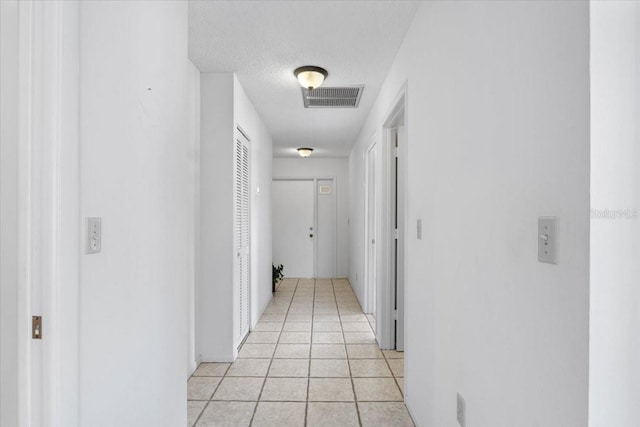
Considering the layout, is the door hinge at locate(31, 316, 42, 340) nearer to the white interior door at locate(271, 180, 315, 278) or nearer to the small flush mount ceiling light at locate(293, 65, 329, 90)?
the small flush mount ceiling light at locate(293, 65, 329, 90)

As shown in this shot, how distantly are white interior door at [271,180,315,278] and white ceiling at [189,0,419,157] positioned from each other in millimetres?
3381

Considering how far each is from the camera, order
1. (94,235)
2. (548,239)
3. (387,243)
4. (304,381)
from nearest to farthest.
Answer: (548,239), (94,235), (304,381), (387,243)

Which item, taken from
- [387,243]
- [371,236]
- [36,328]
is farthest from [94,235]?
[371,236]

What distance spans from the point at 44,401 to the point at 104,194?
23.2 inches

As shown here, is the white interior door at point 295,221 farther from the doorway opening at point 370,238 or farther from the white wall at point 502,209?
the white wall at point 502,209

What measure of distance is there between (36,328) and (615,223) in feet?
4.69

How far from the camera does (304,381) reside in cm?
273

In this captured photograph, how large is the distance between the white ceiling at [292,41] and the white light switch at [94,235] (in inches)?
62.7

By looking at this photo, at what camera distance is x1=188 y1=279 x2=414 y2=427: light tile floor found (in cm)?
227

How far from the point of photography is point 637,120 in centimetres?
80

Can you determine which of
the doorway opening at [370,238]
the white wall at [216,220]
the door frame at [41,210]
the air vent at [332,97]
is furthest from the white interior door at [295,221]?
the door frame at [41,210]

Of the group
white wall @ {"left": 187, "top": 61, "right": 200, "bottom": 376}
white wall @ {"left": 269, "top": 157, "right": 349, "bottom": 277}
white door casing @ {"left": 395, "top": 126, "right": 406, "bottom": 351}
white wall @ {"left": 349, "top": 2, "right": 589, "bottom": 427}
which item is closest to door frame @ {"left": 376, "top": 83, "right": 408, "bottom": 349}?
white door casing @ {"left": 395, "top": 126, "right": 406, "bottom": 351}

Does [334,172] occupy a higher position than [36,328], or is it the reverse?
[334,172]

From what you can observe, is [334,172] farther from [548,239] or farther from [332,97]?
[548,239]
